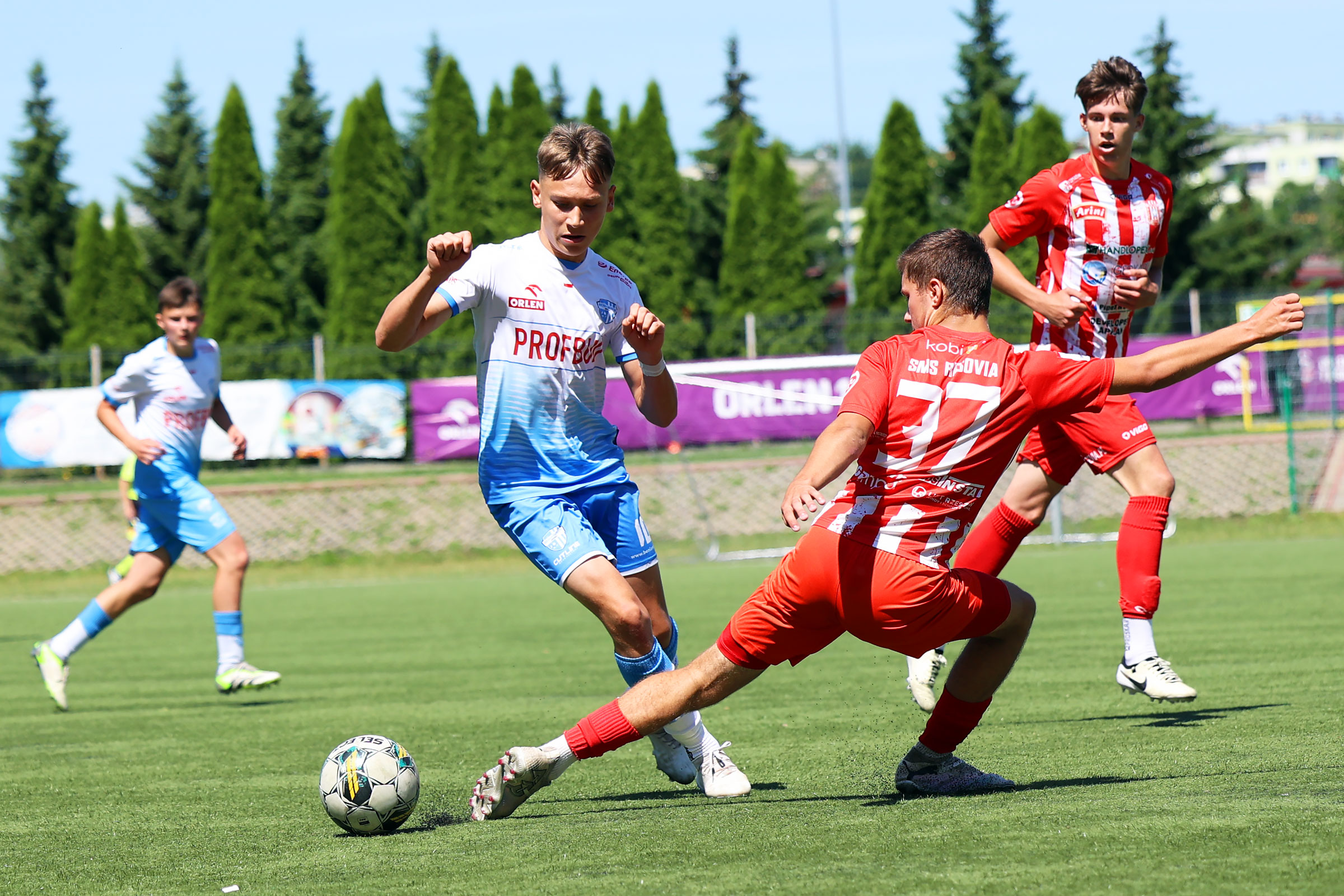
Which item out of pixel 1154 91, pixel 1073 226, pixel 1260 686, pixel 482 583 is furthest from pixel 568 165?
pixel 1154 91

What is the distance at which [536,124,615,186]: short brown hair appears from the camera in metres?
4.80

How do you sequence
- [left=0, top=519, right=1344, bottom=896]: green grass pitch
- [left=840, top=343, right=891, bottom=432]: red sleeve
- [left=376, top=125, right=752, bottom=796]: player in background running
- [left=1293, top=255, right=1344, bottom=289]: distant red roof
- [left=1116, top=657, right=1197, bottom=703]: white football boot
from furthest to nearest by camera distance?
[left=1293, top=255, right=1344, bottom=289]: distant red roof, [left=1116, top=657, right=1197, bottom=703]: white football boot, [left=376, top=125, right=752, bottom=796]: player in background running, [left=840, top=343, right=891, bottom=432]: red sleeve, [left=0, top=519, right=1344, bottom=896]: green grass pitch

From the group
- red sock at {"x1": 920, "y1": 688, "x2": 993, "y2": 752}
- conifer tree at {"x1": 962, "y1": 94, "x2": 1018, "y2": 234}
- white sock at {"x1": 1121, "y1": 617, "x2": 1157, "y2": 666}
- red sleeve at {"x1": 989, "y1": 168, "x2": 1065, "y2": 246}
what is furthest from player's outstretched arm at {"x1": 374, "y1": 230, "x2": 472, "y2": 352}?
conifer tree at {"x1": 962, "y1": 94, "x2": 1018, "y2": 234}

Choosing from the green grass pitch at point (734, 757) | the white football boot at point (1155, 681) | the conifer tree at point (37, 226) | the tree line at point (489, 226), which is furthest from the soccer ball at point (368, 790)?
the conifer tree at point (37, 226)

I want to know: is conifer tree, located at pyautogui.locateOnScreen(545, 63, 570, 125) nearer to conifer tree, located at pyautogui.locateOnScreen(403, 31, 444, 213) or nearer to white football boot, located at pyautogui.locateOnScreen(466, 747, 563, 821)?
conifer tree, located at pyautogui.locateOnScreen(403, 31, 444, 213)

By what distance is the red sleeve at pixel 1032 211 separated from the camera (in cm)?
613

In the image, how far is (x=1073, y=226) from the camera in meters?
6.12

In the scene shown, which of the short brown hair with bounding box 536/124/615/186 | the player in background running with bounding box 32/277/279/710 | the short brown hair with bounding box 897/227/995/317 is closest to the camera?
the short brown hair with bounding box 897/227/995/317

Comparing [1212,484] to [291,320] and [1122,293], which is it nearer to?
[1122,293]

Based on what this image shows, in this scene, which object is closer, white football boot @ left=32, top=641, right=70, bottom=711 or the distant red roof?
white football boot @ left=32, top=641, right=70, bottom=711

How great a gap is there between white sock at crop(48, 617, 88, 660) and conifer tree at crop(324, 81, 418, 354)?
20.3 metres

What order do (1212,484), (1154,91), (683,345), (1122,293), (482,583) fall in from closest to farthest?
1. (1122,293)
2. (482,583)
3. (1212,484)
4. (683,345)
5. (1154,91)

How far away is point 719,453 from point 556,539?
14.7 m

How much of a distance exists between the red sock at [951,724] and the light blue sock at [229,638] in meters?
4.84
